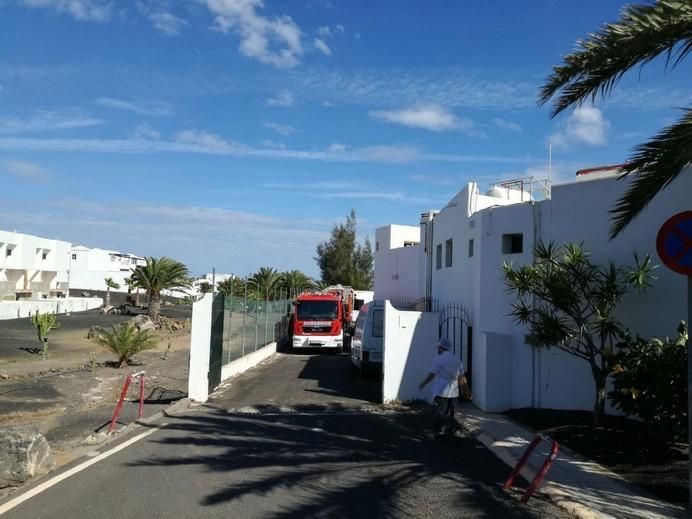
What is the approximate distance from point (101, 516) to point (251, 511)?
136 cm

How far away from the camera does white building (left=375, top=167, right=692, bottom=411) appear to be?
391 inches

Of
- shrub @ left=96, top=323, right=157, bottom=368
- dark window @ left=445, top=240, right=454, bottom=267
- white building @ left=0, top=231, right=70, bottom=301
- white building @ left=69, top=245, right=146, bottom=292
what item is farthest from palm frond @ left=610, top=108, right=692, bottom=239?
white building @ left=69, top=245, right=146, bottom=292

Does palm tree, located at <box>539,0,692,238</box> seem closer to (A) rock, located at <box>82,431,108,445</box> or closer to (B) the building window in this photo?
(B) the building window

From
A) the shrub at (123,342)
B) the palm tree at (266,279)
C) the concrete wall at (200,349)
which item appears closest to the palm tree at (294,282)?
the palm tree at (266,279)

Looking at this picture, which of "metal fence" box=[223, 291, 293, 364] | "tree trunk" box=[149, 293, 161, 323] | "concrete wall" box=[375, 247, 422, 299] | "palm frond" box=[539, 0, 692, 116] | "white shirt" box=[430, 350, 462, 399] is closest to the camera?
"palm frond" box=[539, 0, 692, 116]

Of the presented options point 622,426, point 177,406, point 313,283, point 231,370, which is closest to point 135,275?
point 313,283

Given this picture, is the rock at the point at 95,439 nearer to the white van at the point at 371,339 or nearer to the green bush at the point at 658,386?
the green bush at the point at 658,386

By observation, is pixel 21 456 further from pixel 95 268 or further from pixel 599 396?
pixel 95 268

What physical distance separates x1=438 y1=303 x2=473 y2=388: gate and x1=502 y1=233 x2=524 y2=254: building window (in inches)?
74.1

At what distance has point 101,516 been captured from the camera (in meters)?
5.83

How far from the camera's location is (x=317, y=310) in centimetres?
2867

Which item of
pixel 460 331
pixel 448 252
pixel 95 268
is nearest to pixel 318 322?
pixel 448 252

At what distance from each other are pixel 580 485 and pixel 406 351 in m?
6.46

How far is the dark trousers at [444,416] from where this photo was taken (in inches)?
371
